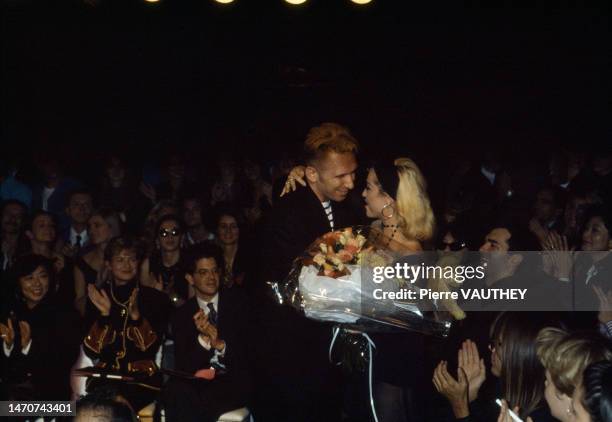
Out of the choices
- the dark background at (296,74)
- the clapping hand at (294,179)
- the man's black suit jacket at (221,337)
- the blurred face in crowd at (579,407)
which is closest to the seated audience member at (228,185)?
the dark background at (296,74)

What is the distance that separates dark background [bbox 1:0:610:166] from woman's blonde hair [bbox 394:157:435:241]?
150 inches

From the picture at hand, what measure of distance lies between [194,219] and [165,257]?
2.60 feet

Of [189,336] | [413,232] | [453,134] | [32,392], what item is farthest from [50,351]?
[453,134]

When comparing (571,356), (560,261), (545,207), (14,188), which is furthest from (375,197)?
(14,188)

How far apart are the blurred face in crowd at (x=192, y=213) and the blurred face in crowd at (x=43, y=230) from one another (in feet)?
3.37

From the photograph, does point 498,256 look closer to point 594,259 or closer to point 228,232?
point 594,259

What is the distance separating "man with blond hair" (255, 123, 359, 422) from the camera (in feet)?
11.2

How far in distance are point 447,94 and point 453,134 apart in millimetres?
416

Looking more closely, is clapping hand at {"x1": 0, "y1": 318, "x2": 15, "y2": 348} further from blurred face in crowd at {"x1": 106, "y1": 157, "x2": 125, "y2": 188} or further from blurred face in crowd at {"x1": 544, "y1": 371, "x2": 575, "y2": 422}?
blurred face in crowd at {"x1": 544, "y1": 371, "x2": 575, "y2": 422}

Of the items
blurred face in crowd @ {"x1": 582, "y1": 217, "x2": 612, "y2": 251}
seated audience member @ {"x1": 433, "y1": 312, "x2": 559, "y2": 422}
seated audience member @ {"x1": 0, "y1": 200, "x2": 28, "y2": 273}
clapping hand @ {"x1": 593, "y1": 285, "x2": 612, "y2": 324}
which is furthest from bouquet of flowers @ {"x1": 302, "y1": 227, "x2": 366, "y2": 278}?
seated audience member @ {"x1": 0, "y1": 200, "x2": 28, "y2": 273}

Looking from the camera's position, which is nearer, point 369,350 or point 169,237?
point 369,350

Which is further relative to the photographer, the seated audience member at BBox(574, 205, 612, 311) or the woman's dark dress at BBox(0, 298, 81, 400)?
the woman's dark dress at BBox(0, 298, 81, 400)

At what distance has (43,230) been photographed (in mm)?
5828

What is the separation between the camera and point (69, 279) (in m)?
5.54
